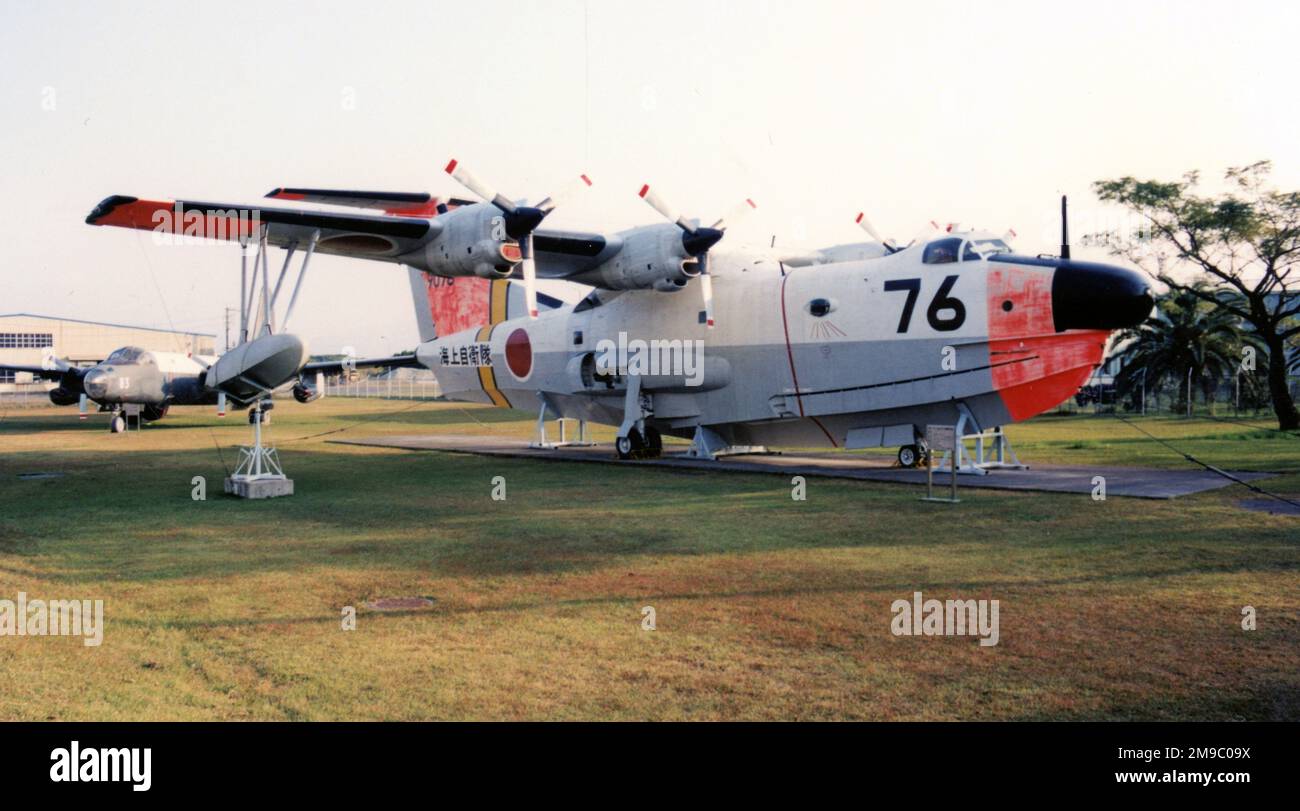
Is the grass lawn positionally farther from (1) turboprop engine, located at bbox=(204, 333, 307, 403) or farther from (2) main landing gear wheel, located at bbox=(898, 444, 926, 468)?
(2) main landing gear wheel, located at bbox=(898, 444, 926, 468)

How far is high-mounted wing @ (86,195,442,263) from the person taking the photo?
14422mm

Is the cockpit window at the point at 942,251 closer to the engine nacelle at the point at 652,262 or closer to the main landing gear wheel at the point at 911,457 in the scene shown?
the main landing gear wheel at the point at 911,457

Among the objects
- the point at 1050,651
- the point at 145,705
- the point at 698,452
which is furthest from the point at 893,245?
the point at 145,705

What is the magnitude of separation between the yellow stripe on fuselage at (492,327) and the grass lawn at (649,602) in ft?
31.0

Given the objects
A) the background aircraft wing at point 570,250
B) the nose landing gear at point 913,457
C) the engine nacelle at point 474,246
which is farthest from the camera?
the background aircraft wing at point 570,250

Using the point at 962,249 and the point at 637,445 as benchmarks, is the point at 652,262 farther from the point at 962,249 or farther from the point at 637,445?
the point at 962,249

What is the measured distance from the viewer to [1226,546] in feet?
30.7

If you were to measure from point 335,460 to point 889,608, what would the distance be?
17647 millimetres

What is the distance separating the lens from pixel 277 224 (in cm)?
1566

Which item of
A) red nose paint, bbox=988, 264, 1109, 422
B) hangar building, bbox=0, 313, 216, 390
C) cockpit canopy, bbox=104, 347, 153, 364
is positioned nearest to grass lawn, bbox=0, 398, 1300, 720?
red nose paint, bbox=988, 264, 1109, 422

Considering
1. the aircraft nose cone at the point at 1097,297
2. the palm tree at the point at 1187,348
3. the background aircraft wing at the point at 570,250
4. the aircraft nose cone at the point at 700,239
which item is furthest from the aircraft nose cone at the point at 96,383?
the palm tree at the point at 1187,348

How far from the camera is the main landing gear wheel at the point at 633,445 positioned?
2041 centimetres

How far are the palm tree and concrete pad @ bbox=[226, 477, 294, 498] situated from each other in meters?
38.0

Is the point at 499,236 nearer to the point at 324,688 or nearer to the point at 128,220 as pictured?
the point at 128,220
